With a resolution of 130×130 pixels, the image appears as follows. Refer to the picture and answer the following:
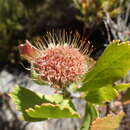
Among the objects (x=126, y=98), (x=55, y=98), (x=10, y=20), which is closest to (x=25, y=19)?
(x=10, y=20)

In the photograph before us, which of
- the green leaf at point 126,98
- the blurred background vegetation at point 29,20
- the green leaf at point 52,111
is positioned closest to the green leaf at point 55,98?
the green leaf at point 52,111

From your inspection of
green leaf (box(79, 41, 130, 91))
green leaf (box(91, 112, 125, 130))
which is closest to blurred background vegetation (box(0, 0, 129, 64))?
green leaf (box(79, 41, 130, 91))

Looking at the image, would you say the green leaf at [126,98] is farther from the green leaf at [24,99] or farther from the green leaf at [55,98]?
the green leaf at [24,99]

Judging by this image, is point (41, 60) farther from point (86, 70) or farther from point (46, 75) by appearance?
point (86, 70)

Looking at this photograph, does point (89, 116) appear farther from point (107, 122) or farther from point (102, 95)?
point (107, 122)

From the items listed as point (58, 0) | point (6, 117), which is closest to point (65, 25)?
point (58, 0)
